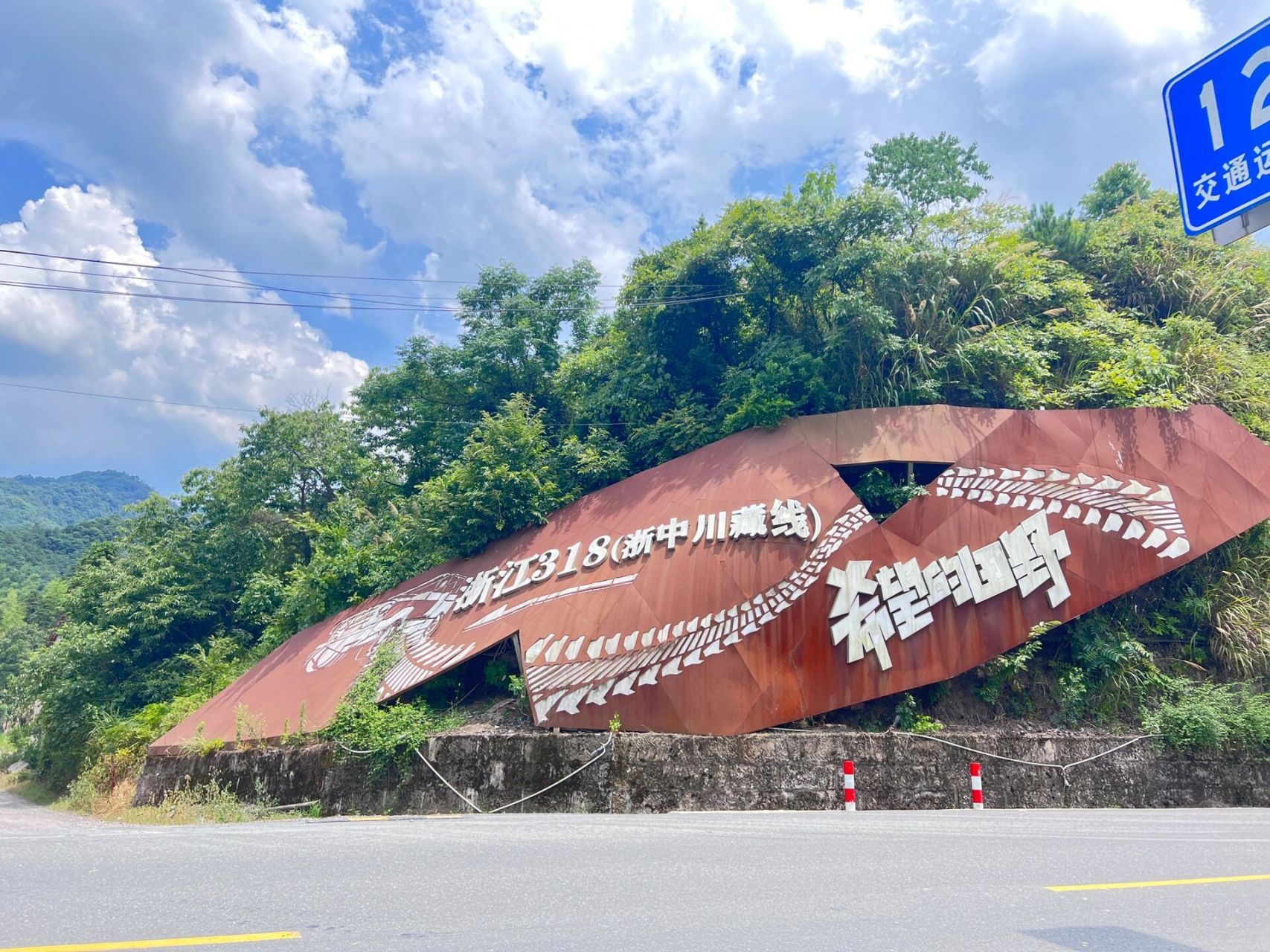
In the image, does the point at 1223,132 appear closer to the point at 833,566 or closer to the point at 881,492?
the point at 833,566

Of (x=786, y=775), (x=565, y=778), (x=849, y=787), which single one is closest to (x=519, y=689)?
(x=565, y=778)

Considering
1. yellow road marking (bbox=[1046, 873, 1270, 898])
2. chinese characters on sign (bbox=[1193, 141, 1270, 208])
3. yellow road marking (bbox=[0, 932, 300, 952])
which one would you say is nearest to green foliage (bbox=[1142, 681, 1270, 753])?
yellow road marking (bbox=[1046, 873, 1270, 898])

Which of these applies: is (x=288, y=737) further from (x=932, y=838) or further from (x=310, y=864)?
(x=932, y=838)

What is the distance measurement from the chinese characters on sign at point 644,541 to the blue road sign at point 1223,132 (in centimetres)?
707

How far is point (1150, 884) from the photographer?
500cm

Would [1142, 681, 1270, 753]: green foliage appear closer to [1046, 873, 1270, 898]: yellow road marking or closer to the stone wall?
the stone wall

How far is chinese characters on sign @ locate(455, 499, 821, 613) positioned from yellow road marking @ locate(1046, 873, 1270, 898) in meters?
6.11

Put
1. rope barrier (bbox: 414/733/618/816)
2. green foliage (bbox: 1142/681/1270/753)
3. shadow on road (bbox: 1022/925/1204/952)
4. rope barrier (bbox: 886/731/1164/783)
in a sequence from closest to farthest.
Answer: shadow on road (bbox: 1022/925/1204/952) → rope barrier (bbox: 414/733/618/816) → rope barrier (bbox: 886/731/1164/783) → green foliage (bbox: 1142/681/1270/753)

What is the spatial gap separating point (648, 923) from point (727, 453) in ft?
30.6

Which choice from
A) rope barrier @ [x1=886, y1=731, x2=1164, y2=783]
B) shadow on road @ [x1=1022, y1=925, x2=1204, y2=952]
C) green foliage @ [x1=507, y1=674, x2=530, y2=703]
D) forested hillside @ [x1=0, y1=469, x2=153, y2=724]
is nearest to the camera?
shadow on road @ [x1=1022, y1=925, x2=1204, y2=952]

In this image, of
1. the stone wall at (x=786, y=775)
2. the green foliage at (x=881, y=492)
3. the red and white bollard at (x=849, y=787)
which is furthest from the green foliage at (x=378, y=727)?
the green foliage at (x=881, y=492)

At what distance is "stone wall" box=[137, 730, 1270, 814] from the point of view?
9.66m

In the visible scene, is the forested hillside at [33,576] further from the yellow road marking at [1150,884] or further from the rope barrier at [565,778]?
the yellow road marking at [1150,884]

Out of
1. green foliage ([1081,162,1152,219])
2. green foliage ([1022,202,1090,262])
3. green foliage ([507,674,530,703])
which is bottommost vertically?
green foliage ([507,674,530,703])
